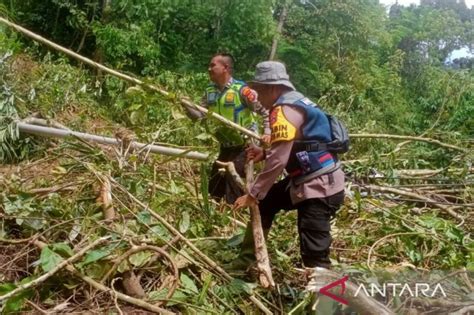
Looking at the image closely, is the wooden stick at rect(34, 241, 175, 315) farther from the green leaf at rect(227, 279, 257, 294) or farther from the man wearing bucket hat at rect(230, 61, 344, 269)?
the man wearing bucket hat at rect(230, 61, 344, 269)

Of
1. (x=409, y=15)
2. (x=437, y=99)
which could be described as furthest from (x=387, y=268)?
(x=409, y=15)

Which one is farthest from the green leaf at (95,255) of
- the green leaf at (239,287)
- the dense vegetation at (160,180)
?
the green leaf at (239,287)

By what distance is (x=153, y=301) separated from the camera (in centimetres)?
281

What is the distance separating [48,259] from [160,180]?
155 cm

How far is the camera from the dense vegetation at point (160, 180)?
9.78ft

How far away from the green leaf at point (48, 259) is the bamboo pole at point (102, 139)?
1200 millimetres

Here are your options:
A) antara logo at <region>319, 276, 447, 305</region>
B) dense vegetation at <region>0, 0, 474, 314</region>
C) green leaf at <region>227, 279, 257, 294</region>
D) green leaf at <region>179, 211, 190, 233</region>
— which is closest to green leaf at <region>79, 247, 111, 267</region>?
dense vegetation at <region>0, 0, 474, 314</region>

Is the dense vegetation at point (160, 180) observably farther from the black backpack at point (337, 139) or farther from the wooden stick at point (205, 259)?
the black backpack at point (337, 139)

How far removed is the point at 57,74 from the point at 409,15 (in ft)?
55.3

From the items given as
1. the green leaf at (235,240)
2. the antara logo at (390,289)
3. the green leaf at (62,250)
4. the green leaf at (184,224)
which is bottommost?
the green leaf at (235,240)

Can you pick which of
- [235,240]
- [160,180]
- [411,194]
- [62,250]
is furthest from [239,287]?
[411,194]

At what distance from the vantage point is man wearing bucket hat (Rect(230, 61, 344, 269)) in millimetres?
2947

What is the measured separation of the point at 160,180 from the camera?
4.24m

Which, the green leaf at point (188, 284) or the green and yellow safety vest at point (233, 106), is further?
the green and yellow safety vest at point (233, 106)
